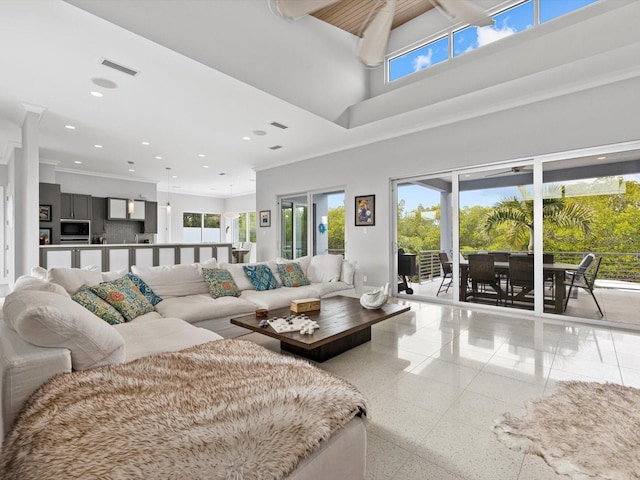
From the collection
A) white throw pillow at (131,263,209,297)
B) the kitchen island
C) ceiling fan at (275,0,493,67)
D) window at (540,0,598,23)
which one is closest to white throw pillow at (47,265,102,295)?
white throw pillow at (131,263,209,297)

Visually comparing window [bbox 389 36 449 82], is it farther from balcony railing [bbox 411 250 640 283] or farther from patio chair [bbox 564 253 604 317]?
patio chair [bbox 564 253 604 317]

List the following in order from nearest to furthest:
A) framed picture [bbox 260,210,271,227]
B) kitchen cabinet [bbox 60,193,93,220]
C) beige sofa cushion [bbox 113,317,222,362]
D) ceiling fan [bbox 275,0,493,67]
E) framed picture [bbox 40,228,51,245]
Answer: beige sofa cushion [bbox 113,317,222,362] < ceiling fan [bbox 275,0,493,67] < framed picture [bbox 40,228,51,245] < kitchen cabinet [bbox 60,193,93,220] < framed picture [bbox 260,210,271,227]

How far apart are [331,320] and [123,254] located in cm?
459

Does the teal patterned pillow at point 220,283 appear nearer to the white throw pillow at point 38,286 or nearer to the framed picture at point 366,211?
the white throw pillow at point 38,286

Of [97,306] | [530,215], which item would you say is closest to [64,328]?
[97,306]

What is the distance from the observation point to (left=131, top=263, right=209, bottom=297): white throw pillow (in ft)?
11.8

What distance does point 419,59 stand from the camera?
504 centimetres

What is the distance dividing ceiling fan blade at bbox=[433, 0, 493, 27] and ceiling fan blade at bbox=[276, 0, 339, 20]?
37.7 inches

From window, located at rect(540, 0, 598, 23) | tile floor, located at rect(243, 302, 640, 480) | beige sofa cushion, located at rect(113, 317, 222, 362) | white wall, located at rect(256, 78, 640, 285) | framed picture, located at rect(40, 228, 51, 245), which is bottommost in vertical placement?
tile floor, located at rect(243, 302, 640, 480)

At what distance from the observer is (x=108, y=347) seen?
5.27ft

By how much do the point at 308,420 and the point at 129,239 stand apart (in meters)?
9.89

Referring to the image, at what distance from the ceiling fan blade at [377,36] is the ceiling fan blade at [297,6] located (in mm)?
443

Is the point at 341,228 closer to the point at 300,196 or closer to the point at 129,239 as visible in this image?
the point at 300,196

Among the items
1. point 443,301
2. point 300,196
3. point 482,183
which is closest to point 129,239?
point 300,196
